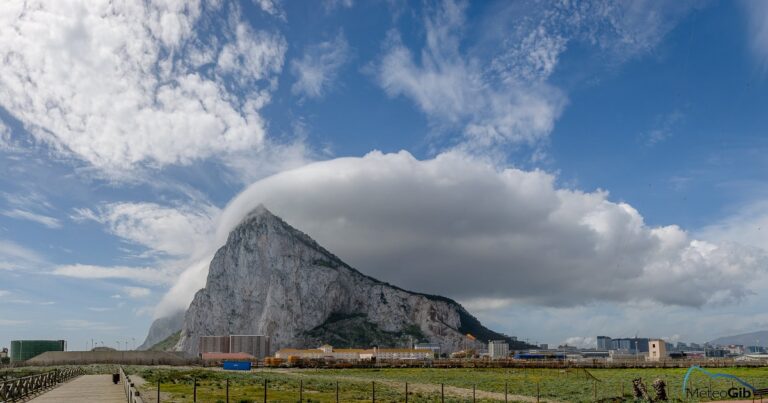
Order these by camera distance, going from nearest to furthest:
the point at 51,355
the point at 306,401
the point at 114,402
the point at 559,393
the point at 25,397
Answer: the point at 114,402, the point at 25,397, the point at 306,401, the point at 559,393, the point at 51,355

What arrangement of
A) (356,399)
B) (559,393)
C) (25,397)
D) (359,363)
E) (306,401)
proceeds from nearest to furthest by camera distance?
(25,397) < (306,401) < (356,399) < (559,393) < (359,363)

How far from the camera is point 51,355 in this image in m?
198

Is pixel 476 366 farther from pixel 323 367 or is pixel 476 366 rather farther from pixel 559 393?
pixel 559 393

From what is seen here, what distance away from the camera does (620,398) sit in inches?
2254

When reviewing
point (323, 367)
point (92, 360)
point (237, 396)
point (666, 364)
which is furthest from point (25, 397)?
point (92, 360)

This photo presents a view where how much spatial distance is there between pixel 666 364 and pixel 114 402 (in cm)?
15941

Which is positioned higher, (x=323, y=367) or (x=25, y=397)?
(x=25, y=397)

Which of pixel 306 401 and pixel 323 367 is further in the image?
pixel 323 367

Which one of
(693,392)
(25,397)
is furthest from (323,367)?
(25,397)

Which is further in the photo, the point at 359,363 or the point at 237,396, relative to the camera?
the point at 359,363

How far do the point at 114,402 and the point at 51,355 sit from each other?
7307 inches

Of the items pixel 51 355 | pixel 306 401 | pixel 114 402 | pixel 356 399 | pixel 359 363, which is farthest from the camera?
pixel 51 355

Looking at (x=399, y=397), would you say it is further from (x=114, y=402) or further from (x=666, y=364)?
(x=666, y=364)

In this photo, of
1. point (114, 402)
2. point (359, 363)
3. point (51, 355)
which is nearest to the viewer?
point (114, 402)
